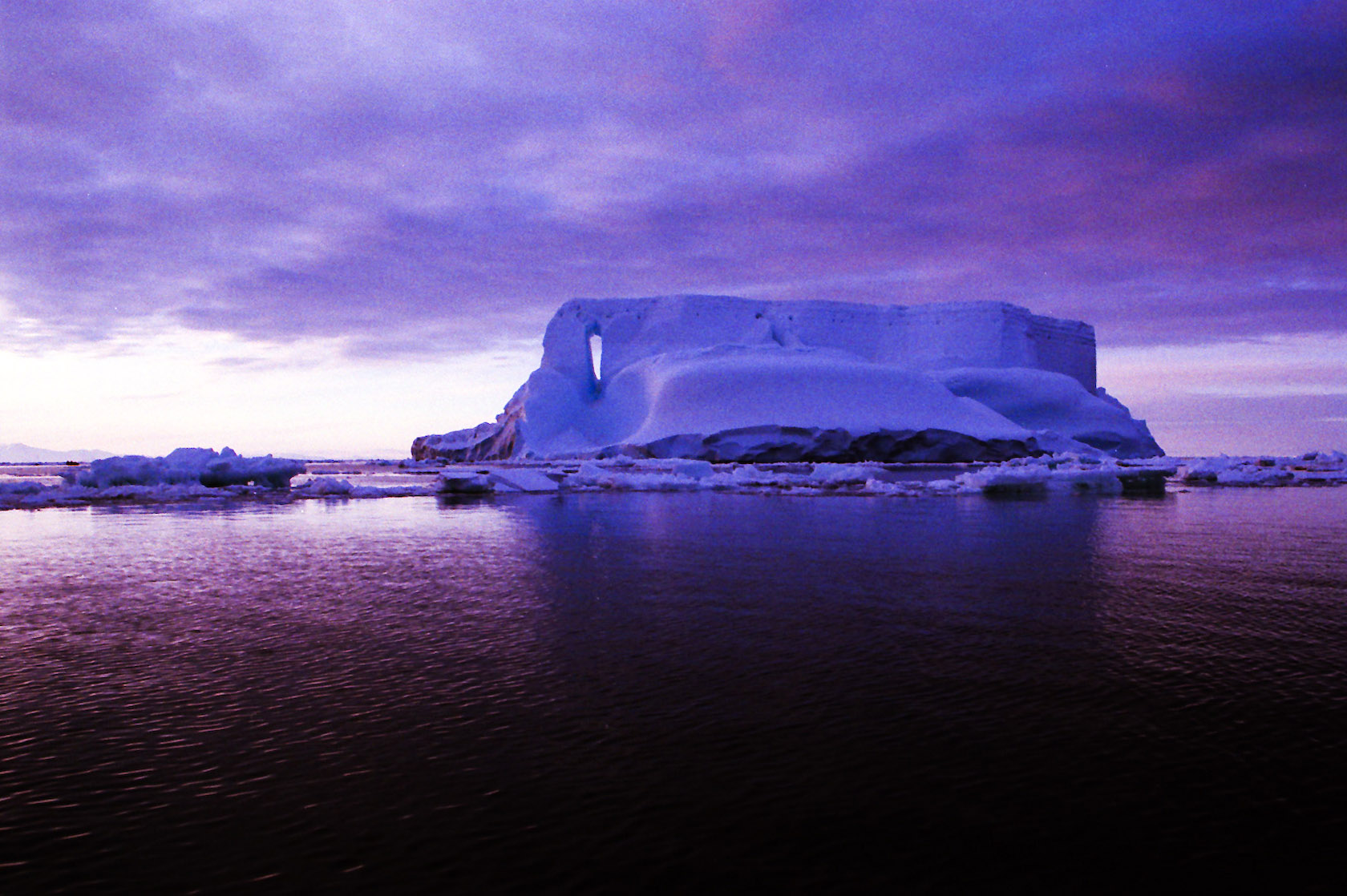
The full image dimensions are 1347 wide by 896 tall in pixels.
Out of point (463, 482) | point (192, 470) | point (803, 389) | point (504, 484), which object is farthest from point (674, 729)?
point (803, 389)

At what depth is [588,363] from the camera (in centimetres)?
6219

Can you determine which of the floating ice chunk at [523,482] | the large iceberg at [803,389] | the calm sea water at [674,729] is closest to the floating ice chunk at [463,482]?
the floating ice chunk at [523,482]

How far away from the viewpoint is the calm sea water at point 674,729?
7.66 ft

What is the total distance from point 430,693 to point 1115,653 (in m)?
3.58

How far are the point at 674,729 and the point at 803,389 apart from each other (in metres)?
50.1

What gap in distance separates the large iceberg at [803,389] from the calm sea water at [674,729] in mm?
39185

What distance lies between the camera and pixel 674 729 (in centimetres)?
334

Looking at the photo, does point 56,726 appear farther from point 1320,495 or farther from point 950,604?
point 1320,495

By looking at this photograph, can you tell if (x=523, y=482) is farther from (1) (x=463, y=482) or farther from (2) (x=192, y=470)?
(2) (x=192, y=470)

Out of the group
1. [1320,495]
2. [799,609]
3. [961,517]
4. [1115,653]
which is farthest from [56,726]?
[1320,495]

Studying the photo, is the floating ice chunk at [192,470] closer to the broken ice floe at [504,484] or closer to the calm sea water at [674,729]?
the broken ice floe at [504,484]

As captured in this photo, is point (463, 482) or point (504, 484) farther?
point (504, 484)

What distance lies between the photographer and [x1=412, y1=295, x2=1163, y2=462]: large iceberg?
159 feet

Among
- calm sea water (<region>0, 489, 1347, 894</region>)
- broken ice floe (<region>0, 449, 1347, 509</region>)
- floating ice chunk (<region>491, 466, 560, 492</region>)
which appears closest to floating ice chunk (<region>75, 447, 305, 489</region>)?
broken ice floe (<region>0, 449, 1347, 509</region>)
